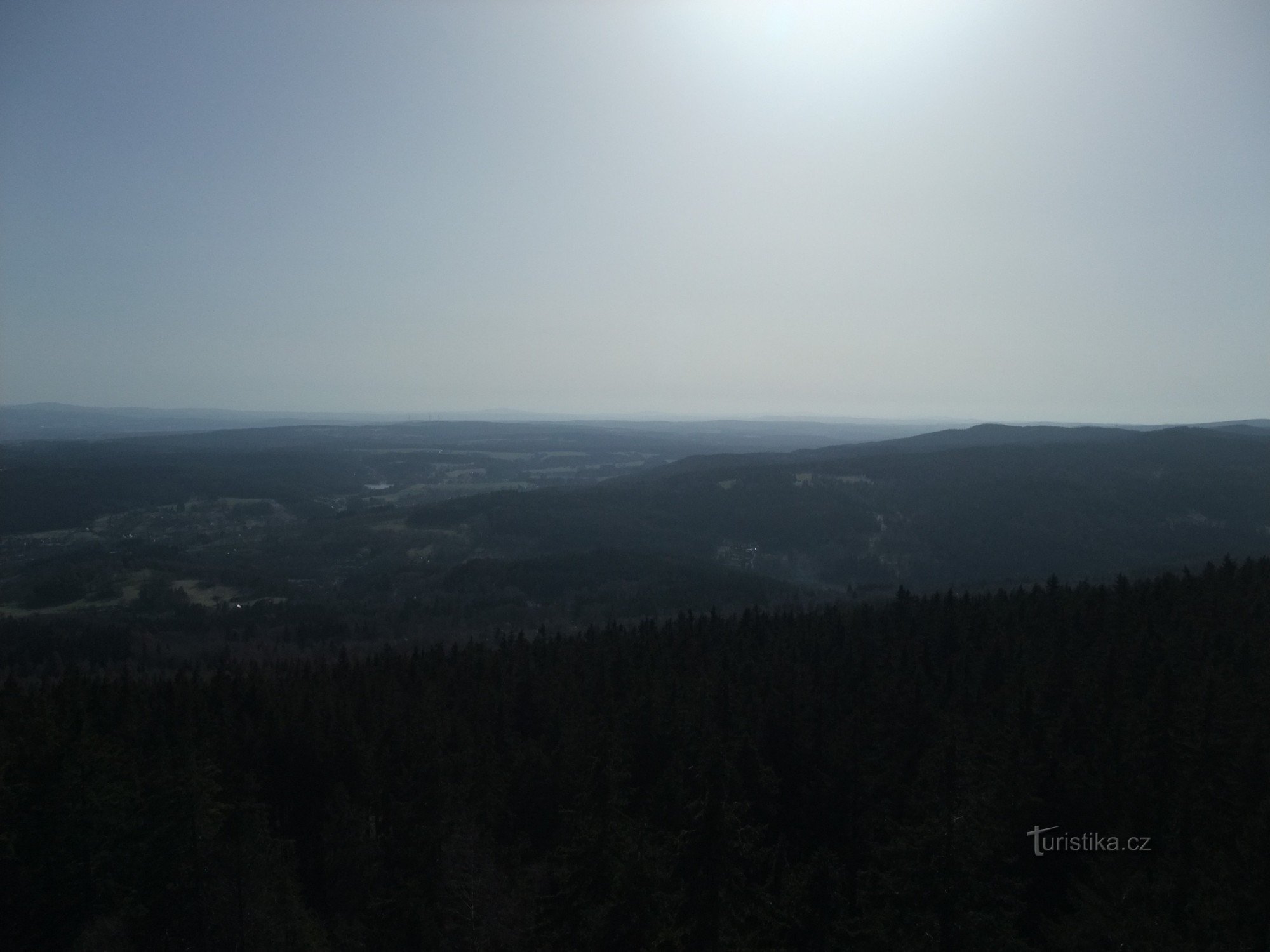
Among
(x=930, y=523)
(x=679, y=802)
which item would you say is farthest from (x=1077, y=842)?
(x=930, y=523)

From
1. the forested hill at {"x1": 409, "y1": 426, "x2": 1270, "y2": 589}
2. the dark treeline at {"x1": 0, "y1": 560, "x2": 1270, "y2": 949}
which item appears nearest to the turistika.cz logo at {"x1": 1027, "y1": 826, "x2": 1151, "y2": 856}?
the dark treeline at {"x1": 0, "y1": 560, "x2": 1270, "y2": 949}

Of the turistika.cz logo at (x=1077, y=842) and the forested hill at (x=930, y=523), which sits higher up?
the turistika.cz logo at (x=1077, y=842)

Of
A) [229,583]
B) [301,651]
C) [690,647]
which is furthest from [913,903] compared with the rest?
[229,583]

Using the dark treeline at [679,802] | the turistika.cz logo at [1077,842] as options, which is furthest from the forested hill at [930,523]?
the turistika.cz logo at [1077,842]

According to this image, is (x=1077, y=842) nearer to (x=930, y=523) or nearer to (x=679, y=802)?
(x=679, y=802)

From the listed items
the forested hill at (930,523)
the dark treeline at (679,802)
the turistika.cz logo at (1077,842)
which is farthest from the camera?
the forested hill at (930,523)

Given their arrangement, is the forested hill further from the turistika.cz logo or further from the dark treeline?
the turistika.cz logo

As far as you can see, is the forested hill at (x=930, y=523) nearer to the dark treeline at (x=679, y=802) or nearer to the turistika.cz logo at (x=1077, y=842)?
the dark treeline at (x=679, y=802)

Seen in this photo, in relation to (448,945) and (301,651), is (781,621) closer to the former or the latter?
(448,945)
